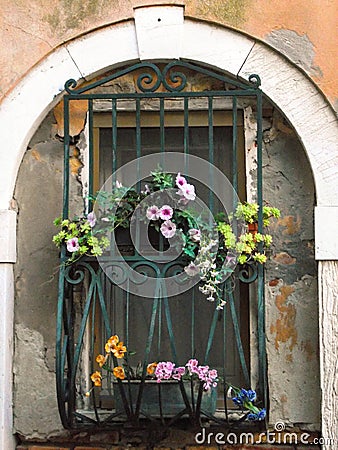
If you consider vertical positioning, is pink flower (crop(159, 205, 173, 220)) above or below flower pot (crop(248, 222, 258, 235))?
above

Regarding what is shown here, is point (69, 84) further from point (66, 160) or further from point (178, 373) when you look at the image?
point (178, 373)

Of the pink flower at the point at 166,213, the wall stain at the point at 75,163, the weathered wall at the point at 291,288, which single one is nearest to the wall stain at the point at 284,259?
the weathered wall at the point at 291,288

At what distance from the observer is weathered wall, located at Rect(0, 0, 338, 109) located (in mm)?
3434

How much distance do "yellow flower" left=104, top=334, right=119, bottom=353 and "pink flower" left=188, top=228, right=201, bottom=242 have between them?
19.6 inches

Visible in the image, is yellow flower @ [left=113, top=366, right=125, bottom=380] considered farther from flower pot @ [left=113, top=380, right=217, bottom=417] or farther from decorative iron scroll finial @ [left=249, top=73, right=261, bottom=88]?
decorative iron scroll finial @ [left=249, top=73, right=261, bottom=88]

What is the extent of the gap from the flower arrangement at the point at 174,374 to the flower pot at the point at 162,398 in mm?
30

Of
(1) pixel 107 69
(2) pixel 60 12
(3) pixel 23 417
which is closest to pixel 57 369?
(3) pixel 23 417

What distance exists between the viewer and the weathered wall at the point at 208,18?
11.3 ft

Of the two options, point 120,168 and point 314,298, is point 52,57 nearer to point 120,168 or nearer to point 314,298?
point 120,168

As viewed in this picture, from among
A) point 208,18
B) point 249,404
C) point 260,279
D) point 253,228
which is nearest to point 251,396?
point 249,404

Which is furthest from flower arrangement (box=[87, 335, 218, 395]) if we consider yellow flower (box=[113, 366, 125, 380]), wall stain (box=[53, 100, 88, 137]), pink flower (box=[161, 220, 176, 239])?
wall stain (box=[53, 100, 88, 137])

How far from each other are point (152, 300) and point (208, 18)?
121 cm

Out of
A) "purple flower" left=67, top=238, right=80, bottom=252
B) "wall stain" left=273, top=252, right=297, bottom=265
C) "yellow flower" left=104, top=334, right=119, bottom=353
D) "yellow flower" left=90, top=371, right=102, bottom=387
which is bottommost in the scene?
"yellow flower" left=90, top=371, right=102, bottom=387

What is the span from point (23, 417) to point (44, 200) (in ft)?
2.99
